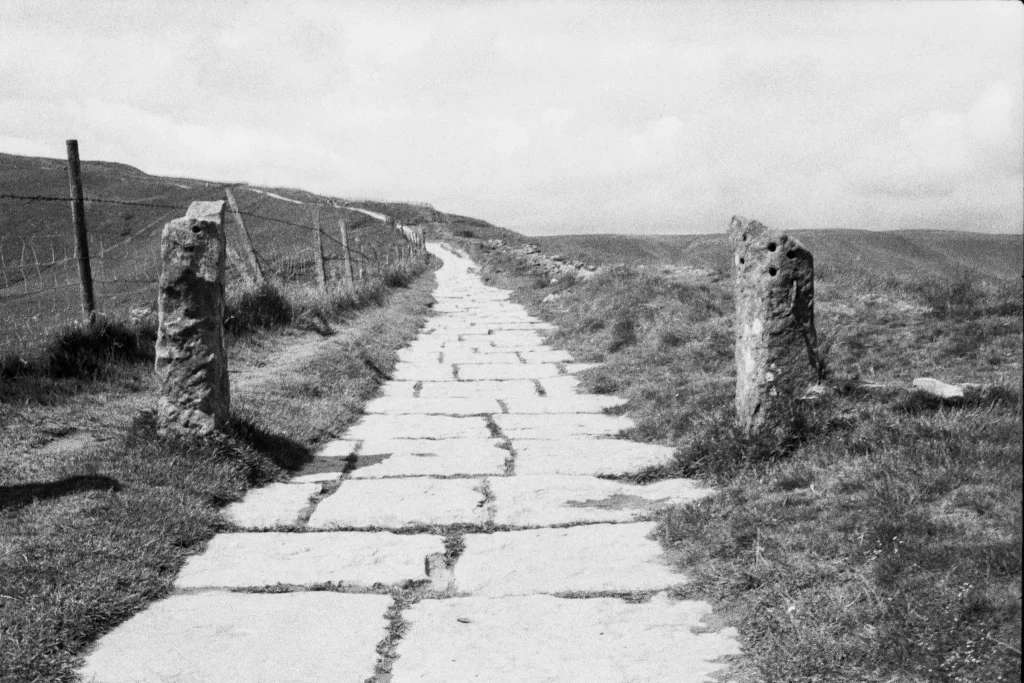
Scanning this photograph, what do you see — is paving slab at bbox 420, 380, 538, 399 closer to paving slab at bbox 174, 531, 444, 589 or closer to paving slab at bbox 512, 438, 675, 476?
paving slab at bbox 512, 438, 675, 476

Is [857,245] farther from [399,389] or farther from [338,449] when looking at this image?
[338,449]

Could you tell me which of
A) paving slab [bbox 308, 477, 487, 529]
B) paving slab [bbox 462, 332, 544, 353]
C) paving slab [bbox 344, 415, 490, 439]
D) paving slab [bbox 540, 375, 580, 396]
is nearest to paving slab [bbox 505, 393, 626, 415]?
paving slab [bbox 540, 375, 580, 396]

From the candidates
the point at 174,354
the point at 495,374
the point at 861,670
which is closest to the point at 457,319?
the point at 495,374

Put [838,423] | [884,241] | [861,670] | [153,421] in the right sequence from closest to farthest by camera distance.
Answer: [861,670]
[838,423]
[153,421]
[884,241]

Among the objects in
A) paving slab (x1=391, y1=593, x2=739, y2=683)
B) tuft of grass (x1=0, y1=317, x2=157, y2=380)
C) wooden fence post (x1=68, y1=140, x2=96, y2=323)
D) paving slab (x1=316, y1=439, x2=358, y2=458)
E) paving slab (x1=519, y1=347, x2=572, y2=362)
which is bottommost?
paving slab (x1=391, y1=593, x2=739, y2=683)

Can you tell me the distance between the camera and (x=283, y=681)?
302cm

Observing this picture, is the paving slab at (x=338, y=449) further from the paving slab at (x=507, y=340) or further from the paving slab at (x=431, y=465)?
the paving slab at (x=507, y=340)

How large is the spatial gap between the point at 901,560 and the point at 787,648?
61cm

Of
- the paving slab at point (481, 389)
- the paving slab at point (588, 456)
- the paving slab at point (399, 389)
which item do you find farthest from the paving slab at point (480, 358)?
the paving slab at point (588, 456)

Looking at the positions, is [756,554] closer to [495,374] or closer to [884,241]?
[495,374]

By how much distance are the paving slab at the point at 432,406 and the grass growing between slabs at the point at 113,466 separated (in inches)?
9.6

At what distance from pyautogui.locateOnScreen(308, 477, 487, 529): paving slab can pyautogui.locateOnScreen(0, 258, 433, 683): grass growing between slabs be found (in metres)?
0.63

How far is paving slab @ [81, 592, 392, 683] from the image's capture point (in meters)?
3.06

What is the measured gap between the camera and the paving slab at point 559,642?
303 cm
